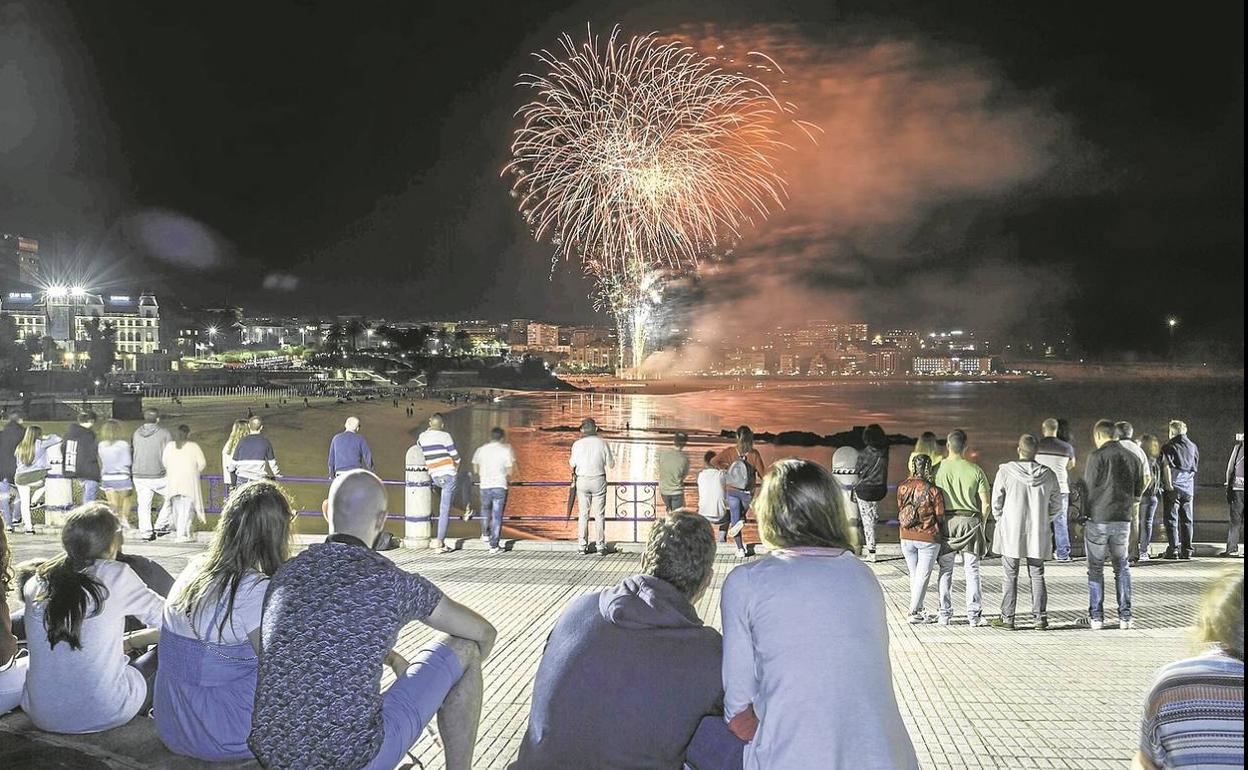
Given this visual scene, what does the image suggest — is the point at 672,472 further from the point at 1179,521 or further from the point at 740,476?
the point at 1179,521

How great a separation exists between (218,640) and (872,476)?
8480mm

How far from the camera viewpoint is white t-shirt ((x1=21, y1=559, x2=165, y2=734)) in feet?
12.6

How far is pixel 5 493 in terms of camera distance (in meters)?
11.7

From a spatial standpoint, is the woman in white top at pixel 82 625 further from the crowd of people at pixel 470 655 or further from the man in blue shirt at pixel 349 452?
the man in blue shirt at pixel 349 452

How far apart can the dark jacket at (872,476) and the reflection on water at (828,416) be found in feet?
71.3

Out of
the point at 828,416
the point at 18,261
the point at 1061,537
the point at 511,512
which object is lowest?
the point at 511,512

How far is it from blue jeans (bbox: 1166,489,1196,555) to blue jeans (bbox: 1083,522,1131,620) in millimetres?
4057

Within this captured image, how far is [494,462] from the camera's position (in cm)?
1080

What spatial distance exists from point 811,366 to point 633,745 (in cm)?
16079

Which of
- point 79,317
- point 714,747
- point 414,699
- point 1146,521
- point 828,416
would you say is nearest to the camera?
point 714,747

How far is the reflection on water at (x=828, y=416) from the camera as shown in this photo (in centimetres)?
5247

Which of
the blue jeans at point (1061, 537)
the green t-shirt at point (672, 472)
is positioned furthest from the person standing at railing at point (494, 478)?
A: the blue jeans at point (1061, 537)

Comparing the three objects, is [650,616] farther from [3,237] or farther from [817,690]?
[3,237]

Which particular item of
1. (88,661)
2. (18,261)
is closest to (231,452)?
(88,661)
